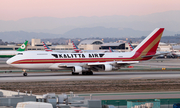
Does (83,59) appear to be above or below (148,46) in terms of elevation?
below

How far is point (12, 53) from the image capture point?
12312 centimetres

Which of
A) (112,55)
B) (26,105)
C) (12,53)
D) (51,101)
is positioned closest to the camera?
(26,105)

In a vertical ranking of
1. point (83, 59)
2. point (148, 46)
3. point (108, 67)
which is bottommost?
point (108, 67)

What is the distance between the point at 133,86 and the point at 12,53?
9707 cm

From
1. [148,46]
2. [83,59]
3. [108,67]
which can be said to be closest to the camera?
[108,67]

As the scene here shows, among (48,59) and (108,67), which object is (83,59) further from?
Answer: (48,59)

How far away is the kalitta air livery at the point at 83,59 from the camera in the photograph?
48.8 meters

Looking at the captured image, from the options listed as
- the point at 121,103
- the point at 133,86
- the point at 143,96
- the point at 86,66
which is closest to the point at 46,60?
the point at 86,66

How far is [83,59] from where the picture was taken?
52.0m

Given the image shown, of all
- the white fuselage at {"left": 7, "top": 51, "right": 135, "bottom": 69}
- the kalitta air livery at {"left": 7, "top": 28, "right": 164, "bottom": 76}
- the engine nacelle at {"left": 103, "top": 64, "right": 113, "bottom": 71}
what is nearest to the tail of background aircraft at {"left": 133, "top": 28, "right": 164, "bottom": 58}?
the kalitta air livery at {"left": 7, "top": 28, "right": 164, "bottom": 76}

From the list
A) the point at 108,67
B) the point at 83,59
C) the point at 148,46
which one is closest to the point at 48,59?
the point at 83,59

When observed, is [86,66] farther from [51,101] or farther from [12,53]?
[12,53]

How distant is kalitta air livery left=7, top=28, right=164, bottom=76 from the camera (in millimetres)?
48844

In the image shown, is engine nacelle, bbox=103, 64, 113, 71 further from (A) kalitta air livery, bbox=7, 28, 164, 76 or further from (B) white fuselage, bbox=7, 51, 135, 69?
(B) white fuselage, bbox=7, 51, 135, 69
